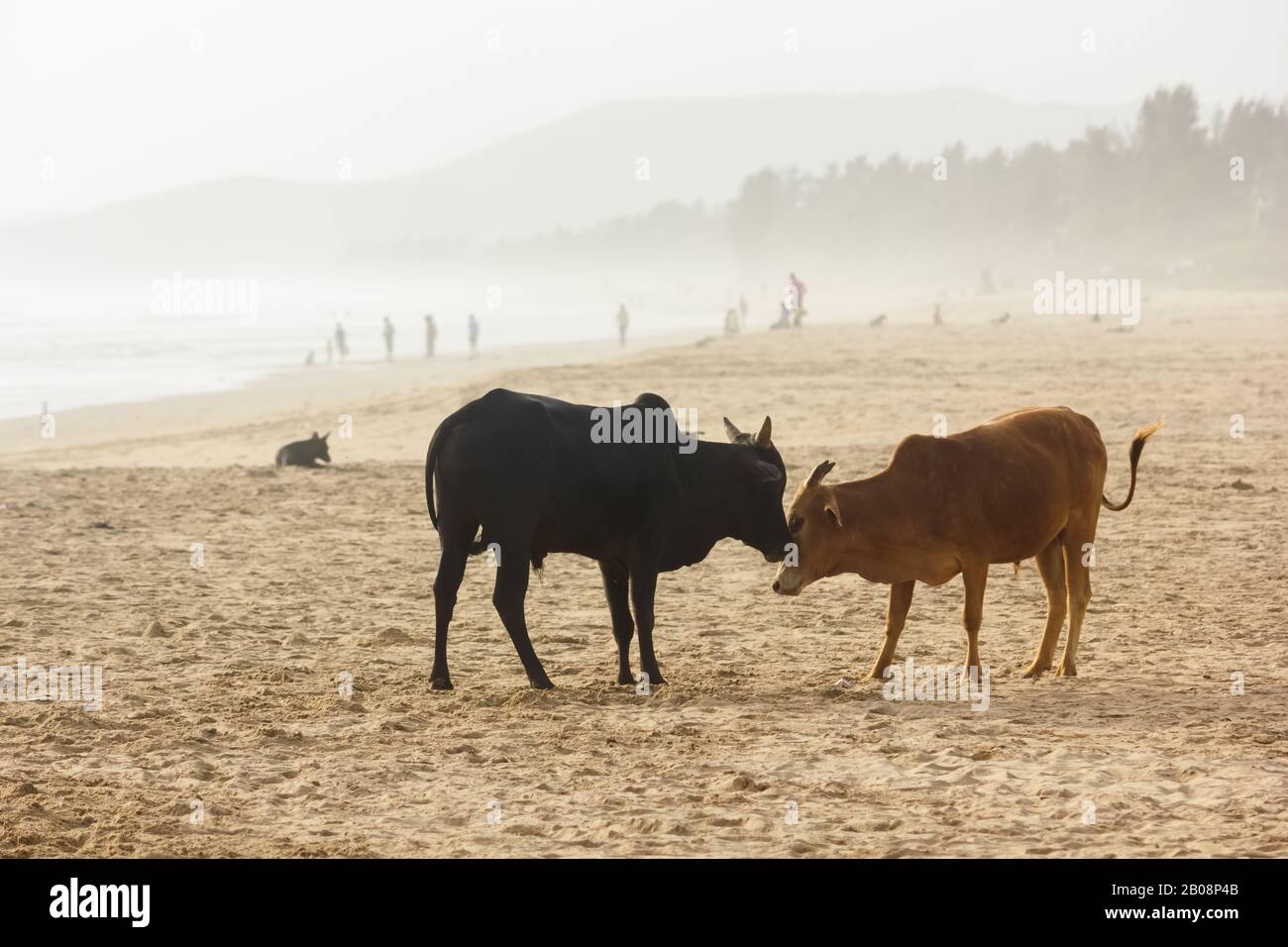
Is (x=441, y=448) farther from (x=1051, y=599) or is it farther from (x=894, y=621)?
(x=1051, y=599)

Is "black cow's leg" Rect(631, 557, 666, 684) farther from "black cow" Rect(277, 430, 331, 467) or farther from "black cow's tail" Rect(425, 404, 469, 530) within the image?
"black cow" Rect(277, 430, 331, 467)

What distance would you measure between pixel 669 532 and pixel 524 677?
1266 mm

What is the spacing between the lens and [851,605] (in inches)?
460

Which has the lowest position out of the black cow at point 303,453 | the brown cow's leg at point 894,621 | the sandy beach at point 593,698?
the sandy beach at point 593,698

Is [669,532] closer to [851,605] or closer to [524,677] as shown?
[524,677]

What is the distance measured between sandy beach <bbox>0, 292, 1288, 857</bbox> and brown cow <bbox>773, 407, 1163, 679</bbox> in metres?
0.59

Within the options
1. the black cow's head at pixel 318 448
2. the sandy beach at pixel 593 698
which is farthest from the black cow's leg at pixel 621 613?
the black cow's head at pixel 318 448

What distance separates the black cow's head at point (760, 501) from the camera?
9695mm

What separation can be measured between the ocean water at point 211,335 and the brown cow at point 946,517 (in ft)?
94.0

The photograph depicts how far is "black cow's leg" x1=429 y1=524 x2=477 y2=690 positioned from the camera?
Answer: 30.1ft

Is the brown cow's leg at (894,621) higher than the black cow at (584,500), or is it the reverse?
the black cow at (584,500)

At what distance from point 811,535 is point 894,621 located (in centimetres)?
73

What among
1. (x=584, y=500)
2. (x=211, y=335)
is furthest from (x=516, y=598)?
(x=211, y=335)

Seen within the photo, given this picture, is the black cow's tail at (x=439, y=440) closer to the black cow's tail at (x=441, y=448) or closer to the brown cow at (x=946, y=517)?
the black cow's tail at (x=441, y=448)
